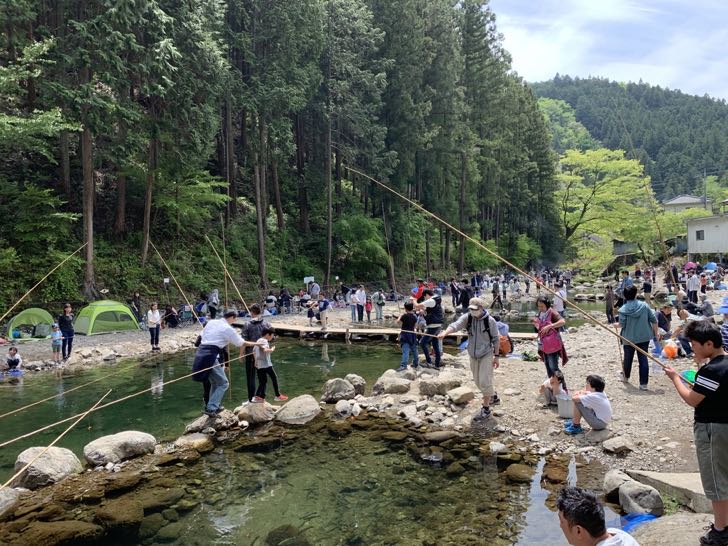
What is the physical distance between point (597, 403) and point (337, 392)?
486 centimetres

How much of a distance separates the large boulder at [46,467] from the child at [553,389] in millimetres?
7288

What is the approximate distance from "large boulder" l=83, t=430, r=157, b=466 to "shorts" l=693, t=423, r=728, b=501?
23.0 ft

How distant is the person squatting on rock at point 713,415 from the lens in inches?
142

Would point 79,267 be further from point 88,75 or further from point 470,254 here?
point 470,254

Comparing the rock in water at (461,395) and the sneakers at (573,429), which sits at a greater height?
the rock in water at (461,395)

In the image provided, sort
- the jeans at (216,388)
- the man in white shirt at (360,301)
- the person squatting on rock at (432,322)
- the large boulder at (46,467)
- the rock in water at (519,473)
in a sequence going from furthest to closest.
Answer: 1. the man in white shirt at (360,301)
2. the person squatting on rock at (432,322)
3. the jeans at (216,388)
4. the large boulder at (46,467)
5. the rock in water at (519,473)

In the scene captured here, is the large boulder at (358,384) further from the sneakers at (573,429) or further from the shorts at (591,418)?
the shorts at (591,418)

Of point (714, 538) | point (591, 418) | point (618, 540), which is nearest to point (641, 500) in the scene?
point (714, 538)

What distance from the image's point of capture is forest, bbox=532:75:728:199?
78375mm

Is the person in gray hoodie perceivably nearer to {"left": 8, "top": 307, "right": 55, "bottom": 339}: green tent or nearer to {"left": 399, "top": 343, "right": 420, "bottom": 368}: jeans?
{"left": 399, "top": 343, "right": 420, "bottom": 368}: jeans

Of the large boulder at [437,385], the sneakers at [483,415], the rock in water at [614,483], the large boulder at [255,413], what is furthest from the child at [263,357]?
the rock in water at [614,483]

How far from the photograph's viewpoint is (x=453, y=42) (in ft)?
111

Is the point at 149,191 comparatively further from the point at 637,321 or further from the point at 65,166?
the point at 637,321

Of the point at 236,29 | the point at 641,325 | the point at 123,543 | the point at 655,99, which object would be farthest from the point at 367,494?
the point at 655,99
